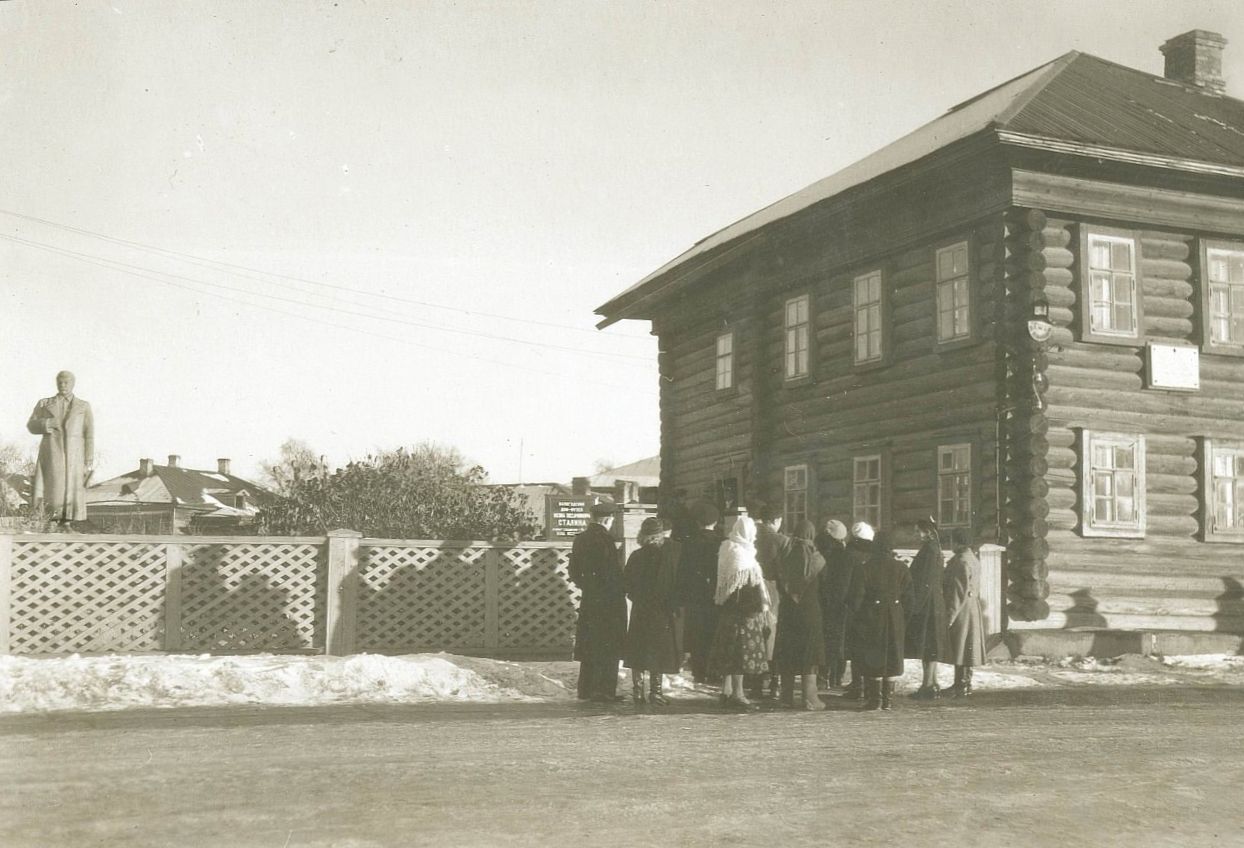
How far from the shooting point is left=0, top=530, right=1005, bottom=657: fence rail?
13648 mm

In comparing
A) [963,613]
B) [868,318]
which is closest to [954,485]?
[868,318]

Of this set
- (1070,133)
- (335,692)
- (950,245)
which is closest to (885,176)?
(950,245)

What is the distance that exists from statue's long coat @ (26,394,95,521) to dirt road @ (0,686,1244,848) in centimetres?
540

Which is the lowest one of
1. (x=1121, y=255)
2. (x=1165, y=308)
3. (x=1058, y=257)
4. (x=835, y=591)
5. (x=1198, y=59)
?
(x=835, y=591)

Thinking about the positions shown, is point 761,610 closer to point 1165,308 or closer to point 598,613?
point 598,613

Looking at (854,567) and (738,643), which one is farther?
(854,567)

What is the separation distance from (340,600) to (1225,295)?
12.3 metres

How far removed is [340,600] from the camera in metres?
Result: 14.5

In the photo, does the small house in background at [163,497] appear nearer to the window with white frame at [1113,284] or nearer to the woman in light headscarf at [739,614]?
the window with white frame at [1113,284]

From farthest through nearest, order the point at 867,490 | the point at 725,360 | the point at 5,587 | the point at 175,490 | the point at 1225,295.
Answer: the point at 175,490
the point at 725,360
the point at 867,490
the point at 1225,295
the point at 5,587

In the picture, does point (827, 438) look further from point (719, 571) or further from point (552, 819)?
point (552, 819)

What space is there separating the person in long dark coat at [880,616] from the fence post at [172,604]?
6.90 m

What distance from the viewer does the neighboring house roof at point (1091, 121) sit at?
56.1ft

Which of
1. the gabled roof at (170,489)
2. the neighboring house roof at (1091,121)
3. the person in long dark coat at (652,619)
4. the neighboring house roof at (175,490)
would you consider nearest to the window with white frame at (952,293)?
the neighboring house roof at (1091,121)
